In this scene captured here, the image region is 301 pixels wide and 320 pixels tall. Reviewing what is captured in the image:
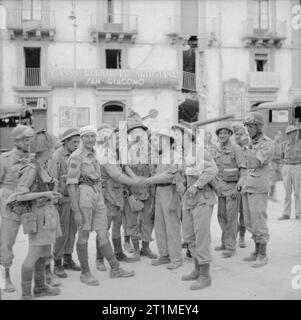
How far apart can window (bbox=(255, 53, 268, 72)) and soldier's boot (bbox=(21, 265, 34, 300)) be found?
2322 cm

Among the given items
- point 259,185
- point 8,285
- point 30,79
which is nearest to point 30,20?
point 30,79

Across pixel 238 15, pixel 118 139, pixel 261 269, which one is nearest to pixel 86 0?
pixel 238 15

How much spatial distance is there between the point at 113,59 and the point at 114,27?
5.63ft

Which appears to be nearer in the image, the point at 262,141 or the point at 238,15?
the point at 262,141

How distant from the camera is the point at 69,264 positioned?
18.1 ft

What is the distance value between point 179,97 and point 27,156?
67.2 feet

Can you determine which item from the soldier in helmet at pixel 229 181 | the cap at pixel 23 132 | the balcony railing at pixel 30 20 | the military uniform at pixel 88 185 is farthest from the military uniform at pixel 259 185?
the balcony railing at pixel 30 20

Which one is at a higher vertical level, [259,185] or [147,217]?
[259,185]

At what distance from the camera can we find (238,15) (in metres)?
24.8

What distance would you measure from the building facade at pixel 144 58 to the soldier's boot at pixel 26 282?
19536 millimetres

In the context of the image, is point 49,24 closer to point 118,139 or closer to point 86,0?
point 86,0

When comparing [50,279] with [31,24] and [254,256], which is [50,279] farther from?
[31,24]

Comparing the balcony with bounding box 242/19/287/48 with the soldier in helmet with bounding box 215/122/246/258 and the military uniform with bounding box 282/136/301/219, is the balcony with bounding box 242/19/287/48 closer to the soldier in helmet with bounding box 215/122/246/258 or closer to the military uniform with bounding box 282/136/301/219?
the military uniform with bounding box 282/136/301/219

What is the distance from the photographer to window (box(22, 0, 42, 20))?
23.5 m
